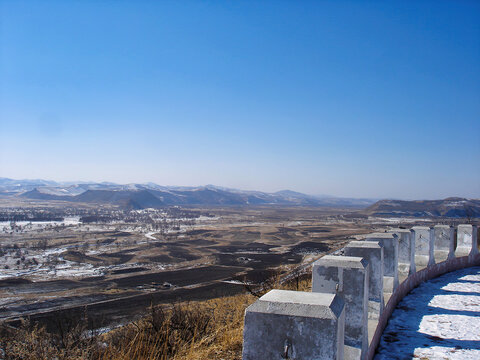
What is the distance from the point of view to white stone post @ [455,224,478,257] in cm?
832

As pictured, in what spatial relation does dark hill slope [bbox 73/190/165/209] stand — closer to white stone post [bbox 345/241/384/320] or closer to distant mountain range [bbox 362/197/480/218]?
distant mountain range [bbox 362/197/480/218]

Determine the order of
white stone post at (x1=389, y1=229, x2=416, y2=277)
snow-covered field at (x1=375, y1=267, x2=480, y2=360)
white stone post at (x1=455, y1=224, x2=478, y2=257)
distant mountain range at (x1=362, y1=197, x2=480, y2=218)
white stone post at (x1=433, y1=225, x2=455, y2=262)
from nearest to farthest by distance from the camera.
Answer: snow-covered field at (x1=375, y1=267, x2=480, y2=360) < white stone post at (x1=389, y1=229, x2=416, y2=277) < white stone post at (x1=433, y1=225, x2=455, y2=262) < white stone post at (x1=455, y1=224, x2=478, y2=257) < distant mountain range at (x1=362, y1=197, x2=480, y2=218)

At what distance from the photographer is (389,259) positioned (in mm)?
4785

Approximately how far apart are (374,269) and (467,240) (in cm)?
631

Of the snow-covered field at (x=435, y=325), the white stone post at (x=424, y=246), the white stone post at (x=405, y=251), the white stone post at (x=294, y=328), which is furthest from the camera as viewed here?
the white stone post at (x=424, y=246)

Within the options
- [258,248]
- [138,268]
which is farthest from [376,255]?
[258,248]

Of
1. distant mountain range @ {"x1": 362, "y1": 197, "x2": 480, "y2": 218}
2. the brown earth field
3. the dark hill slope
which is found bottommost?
the brown earth field

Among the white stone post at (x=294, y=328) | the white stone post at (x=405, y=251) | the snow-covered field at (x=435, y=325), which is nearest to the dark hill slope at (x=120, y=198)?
the white stone post at (x=405, y=251)

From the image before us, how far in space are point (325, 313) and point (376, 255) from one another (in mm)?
2241

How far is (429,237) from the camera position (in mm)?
6703

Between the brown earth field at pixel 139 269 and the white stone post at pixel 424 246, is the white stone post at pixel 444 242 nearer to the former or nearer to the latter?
the white stone post at pixel 424 246

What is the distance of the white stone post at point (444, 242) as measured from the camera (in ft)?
24.8

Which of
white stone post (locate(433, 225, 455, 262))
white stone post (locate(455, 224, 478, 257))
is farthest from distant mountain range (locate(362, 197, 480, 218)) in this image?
white stone post (locate(433, 225, 455, 262))

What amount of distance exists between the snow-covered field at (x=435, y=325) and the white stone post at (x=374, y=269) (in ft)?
1.32
